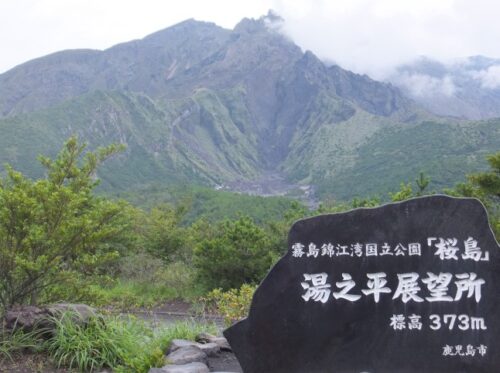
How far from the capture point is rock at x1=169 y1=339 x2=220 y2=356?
221 inches

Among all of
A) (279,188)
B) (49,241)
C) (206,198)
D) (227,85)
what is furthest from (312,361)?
(227,85)

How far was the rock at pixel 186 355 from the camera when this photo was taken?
5246mm

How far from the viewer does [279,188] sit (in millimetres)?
133750

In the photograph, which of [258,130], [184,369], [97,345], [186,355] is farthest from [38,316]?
[258,130]

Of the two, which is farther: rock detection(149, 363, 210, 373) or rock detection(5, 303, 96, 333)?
rock detection(5, 303, 96, 333)

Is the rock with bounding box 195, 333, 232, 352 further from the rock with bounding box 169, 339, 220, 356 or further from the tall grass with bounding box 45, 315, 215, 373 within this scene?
the tall grass with bounding box 45, 315, 215, 373

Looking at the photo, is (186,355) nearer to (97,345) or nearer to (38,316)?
(97,345)

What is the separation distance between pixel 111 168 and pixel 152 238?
310 feet

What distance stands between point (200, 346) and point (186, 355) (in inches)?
14.4

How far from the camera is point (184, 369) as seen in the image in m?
4.95

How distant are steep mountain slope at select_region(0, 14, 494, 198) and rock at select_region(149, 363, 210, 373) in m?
64.9

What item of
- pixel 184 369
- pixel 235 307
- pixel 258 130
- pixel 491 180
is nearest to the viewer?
pixel 184 369

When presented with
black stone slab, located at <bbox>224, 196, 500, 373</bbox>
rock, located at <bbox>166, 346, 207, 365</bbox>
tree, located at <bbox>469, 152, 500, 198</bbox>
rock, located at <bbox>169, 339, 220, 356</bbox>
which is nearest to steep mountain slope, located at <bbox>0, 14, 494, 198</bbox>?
tree, located at <bbox>469, 152, 500, 198</bbox>

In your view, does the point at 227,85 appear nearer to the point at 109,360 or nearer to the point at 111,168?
the point at 111,168
